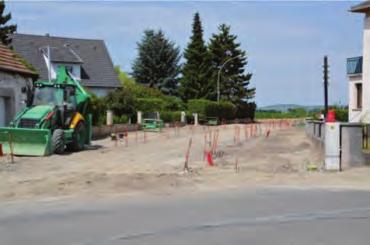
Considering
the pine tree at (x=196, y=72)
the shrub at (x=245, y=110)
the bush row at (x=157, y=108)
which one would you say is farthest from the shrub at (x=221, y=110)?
the pine tree at (x=196, y=72)

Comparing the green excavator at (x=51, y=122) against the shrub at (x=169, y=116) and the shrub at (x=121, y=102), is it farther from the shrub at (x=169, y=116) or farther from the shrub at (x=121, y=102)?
the shrub at (x=169, y=116)

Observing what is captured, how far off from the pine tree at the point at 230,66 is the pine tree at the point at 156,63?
7563 millimetres

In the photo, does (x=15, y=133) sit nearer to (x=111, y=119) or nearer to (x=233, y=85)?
(x=111, y=119)

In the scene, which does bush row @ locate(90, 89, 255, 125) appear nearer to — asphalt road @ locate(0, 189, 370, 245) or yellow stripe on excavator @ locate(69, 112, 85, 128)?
yellow stripe on excavator @ locate(69, 112, 85, 128)

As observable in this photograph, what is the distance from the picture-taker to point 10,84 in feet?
92.5

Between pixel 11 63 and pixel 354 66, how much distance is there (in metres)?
22.0

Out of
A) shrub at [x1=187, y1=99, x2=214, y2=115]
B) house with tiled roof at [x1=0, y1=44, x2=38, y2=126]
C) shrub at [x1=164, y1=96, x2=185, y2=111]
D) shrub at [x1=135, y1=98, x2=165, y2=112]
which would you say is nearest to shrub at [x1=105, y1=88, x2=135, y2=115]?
shrub at [x1=135, y1=98, x2=165, y2=112]

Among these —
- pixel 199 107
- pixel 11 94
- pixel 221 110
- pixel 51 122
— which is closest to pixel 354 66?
pixel 11 94

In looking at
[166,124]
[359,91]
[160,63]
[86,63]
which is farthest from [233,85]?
[359,91]

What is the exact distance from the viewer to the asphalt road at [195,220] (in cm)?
886

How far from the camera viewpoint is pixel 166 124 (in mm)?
58500

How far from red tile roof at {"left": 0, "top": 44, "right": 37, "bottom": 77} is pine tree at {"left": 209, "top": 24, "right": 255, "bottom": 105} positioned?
55596mm

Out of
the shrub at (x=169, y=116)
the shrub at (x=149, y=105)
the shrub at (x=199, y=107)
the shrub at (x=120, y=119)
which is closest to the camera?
the shrub at (x=120, y=119)

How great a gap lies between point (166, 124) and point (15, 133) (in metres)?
35.5
